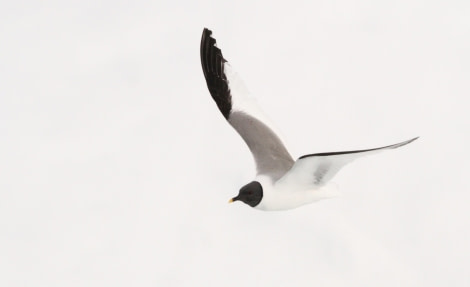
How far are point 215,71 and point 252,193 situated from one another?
215cm

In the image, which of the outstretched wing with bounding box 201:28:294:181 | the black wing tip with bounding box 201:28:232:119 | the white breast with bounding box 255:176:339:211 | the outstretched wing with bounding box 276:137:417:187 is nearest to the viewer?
the outstretched wing with bounding box 276:137:417:187

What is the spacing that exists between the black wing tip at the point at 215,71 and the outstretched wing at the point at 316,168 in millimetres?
2016

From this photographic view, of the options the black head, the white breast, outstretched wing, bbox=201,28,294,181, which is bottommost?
the white breast

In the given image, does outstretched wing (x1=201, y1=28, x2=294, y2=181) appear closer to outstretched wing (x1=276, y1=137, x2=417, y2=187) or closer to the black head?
the black head

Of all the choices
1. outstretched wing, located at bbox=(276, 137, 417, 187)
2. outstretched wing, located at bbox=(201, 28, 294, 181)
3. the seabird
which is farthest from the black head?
outstretched wing, located at bbox=(201, 28, 294, 181)

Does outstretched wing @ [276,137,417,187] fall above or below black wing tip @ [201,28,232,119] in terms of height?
below

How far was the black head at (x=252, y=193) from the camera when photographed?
9.60 meters

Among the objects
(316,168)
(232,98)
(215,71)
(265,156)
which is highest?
(215,71)

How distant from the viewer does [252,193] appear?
9625 millimetres

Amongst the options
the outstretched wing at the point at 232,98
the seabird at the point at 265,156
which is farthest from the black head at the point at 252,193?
the outstretched wing at the point at 232,98

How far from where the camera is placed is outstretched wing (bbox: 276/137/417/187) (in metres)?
8.52

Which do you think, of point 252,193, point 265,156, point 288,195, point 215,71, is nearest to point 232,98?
point 215,71

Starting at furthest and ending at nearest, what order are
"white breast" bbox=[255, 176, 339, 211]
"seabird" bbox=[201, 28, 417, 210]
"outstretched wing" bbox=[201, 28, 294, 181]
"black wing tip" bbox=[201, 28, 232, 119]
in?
"black wing tip" bbox=[201, 28, 232, 119] → "outstretched wing" bbox=[201, 28, 294, 181] → "white breast" bbox=[255, 176, 339, 211] → "seabird" bbox=[201, 28, 417, 210]

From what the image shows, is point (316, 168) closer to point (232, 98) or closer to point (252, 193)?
point (252, 193)
